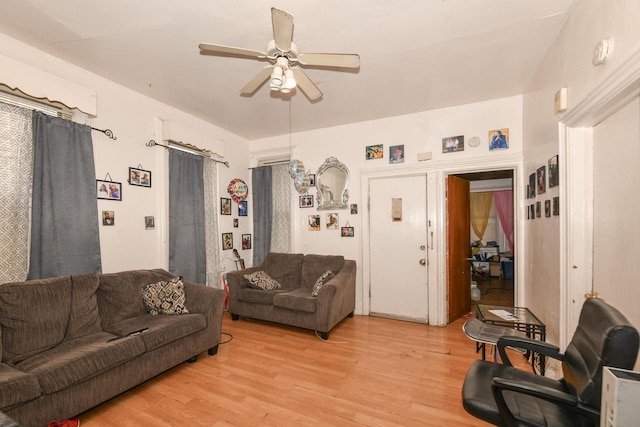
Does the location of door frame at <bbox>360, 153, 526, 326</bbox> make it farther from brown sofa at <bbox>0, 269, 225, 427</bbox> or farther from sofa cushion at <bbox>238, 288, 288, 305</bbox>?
brown sofa at <bbox>0, 269, 225, 427</bbox>

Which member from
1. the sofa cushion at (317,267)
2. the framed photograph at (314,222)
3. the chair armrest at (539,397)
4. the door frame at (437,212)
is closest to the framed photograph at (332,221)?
the framed photograph at (314,222)

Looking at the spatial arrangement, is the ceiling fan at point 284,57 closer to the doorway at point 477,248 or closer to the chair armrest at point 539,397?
the chair armrest at point 539,397

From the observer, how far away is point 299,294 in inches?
140

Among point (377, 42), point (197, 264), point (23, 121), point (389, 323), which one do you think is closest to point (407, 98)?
point (377, 42)

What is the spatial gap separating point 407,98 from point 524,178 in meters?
1.58

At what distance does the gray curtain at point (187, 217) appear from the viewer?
357 cm

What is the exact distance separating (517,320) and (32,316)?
142 inches

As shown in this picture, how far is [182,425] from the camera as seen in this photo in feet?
6.12

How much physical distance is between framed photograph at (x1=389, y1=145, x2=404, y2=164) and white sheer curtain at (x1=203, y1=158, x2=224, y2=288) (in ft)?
8.32

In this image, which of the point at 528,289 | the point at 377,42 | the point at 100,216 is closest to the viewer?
the point at 377,42

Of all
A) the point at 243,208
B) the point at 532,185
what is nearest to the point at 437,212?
the point at 532,185

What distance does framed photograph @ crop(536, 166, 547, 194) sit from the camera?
2463 mm

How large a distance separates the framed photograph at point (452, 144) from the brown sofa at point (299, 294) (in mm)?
1898

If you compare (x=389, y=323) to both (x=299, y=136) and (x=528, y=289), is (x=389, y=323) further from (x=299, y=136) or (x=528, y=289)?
(x=299, y=136)
